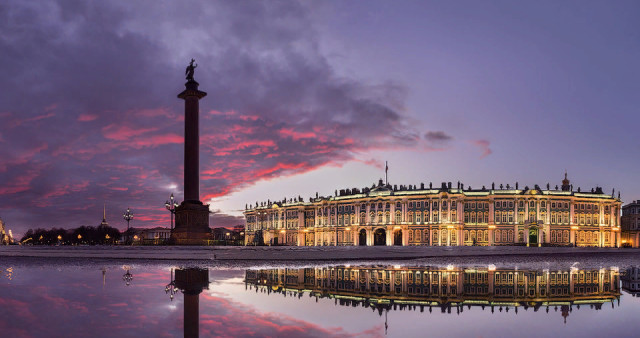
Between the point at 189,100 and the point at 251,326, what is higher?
the point at 189,100

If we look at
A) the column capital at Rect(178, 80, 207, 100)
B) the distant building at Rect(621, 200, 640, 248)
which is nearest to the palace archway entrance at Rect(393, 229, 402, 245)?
the distant building at Rect(621, 200, 640, 248)

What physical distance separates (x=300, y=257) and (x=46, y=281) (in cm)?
1395

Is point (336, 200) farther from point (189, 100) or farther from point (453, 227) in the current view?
point (189, 100)

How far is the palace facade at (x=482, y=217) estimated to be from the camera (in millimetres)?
97250

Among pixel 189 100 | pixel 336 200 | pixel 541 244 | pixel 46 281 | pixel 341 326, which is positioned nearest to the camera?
pixel 341 326

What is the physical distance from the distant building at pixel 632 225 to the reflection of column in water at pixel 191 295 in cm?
13632

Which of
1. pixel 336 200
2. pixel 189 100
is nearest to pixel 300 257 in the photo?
pixel 189 100

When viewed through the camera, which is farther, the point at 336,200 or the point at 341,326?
the point at 336,200

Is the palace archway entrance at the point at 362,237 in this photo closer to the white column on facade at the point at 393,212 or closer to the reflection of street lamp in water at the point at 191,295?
the white column on facade at the point at 393,212

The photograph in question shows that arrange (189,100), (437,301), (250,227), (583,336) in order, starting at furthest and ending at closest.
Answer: (250,227), (189,100), (437,301), (583,336)

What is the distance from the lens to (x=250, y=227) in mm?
149875

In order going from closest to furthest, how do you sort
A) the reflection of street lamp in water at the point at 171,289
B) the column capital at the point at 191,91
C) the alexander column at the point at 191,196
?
the reflection of street lamp in water at the point at 171,289, the alexander column at the point at 191,196, the column capital at the point at 191,91

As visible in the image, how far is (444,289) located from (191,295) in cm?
541

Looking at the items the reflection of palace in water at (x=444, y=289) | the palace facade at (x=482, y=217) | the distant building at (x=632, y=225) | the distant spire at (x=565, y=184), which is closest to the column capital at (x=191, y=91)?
the reflection of palace in water at (x=444, y=289)
